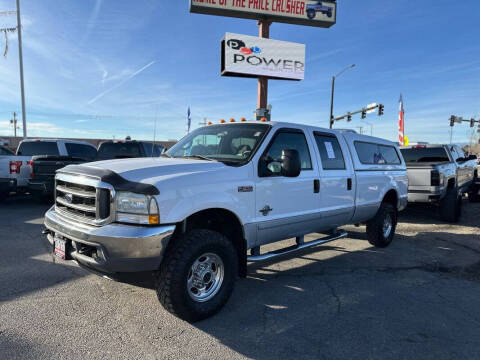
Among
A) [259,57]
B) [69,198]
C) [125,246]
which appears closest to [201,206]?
[125,246]

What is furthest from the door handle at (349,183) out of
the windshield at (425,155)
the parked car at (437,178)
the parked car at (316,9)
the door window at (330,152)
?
the parked car at (316,9)

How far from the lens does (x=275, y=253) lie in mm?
3832

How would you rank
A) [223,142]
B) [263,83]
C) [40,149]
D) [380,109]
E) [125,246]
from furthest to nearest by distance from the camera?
1. [380,109]
2. [263,83]
3. [40,149]
4. [223,142]
5. [125,246]

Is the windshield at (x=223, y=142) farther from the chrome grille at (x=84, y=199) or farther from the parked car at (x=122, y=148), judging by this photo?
the parked car at (x=122, y=148)

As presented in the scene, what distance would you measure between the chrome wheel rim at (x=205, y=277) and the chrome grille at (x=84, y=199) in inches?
36.2

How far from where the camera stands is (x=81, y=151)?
1050cm

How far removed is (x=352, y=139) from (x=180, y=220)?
11.6 feet

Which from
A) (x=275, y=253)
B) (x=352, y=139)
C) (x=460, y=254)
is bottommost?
(x=460, y=254)

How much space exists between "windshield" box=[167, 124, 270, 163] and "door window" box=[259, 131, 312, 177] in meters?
0.17

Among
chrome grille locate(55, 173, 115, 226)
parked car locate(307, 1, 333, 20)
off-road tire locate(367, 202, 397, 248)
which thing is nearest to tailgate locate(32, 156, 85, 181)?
chrome grille locate(55, 173, 115, 226)

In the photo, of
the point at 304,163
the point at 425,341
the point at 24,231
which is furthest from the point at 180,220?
the point at 24,231

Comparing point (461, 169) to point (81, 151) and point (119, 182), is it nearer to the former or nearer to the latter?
point (119, 182)

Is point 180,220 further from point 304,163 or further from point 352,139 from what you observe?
point 352,139

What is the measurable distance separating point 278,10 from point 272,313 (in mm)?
16945
